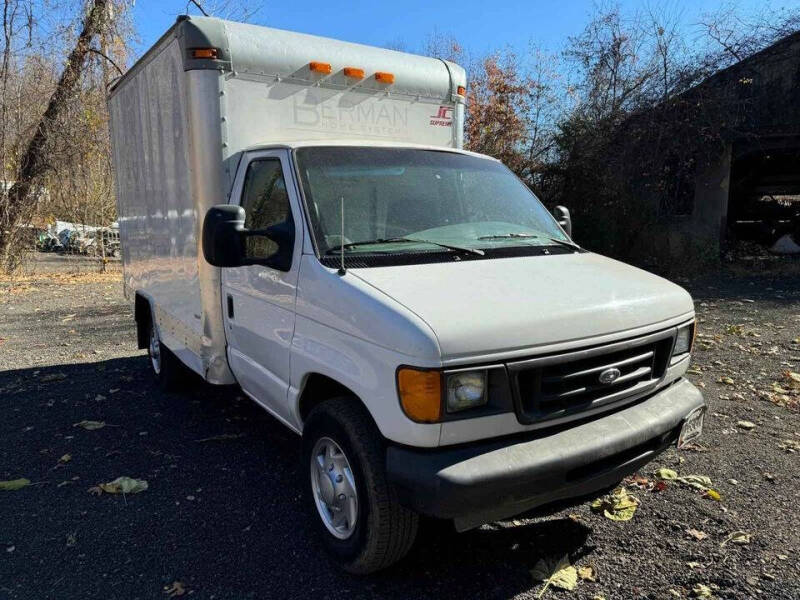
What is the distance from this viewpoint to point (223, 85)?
12.7 feet

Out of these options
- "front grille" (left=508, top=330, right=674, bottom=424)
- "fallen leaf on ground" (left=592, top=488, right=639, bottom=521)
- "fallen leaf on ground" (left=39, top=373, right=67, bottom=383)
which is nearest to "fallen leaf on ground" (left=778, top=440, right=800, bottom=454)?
"fallen leaf on ground" (left=592, top=488, right=639, bottom=521)

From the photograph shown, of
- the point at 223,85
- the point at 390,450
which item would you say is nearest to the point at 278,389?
the point at 390,450

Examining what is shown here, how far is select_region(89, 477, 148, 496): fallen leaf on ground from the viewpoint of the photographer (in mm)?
3771

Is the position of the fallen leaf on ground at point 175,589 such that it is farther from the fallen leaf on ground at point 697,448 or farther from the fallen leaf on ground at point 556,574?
the fallen leaf on ground at point 697,448

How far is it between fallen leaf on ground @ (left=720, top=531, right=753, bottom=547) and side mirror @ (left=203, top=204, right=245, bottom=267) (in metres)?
3.09

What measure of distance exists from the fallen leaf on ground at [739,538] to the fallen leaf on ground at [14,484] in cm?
437

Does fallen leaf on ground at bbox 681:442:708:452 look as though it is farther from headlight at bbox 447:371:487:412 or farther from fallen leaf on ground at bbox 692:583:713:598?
headlight at bbox 447:371:487:412

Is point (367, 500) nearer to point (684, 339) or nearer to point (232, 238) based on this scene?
point (232, 238)

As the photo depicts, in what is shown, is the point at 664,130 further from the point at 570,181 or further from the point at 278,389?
the point at 278,389

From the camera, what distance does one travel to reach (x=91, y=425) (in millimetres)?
4922

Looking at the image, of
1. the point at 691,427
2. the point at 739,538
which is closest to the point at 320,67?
the point at 691,427

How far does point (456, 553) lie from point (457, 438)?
1.06 meters

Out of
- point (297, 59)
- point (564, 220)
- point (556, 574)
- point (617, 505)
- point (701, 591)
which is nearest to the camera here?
point (701, 591)

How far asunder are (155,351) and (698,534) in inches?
206
